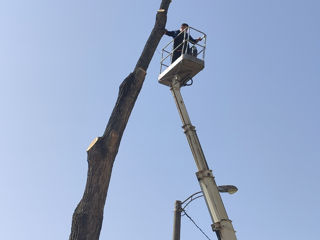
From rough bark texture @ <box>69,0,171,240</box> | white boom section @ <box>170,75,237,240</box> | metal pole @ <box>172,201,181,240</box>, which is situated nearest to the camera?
rough bark texture @ <box>69,0,171,240</box>

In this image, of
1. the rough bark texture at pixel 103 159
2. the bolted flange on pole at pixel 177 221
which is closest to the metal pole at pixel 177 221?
the bolted flange on pole at pixel 177 221

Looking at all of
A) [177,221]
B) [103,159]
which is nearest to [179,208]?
[177,221]

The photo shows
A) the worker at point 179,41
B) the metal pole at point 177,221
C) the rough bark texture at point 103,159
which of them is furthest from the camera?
the worker at point 179,41

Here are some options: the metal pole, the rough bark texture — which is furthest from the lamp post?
the rough bark texture

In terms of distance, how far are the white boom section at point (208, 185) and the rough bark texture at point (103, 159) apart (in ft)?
7.26

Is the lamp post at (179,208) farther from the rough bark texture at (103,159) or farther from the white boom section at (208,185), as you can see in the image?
the rough bark texture at (103,159)

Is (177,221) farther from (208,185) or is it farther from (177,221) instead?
(208,185)

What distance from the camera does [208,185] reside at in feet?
27.8

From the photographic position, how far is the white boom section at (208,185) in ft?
26.1

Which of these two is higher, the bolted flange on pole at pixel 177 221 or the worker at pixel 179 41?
the worker at pixel 179 41

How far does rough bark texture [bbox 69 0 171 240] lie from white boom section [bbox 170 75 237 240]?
87.2 inches

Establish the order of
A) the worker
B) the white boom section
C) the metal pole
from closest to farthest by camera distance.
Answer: the white boom section → the metal pole → the worker

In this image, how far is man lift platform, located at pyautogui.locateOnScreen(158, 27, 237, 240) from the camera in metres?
8.02

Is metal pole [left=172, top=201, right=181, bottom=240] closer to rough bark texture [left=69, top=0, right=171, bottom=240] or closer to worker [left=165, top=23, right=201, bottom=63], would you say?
rough bark texture [left=69, top=0, right=171, bottom=240]
